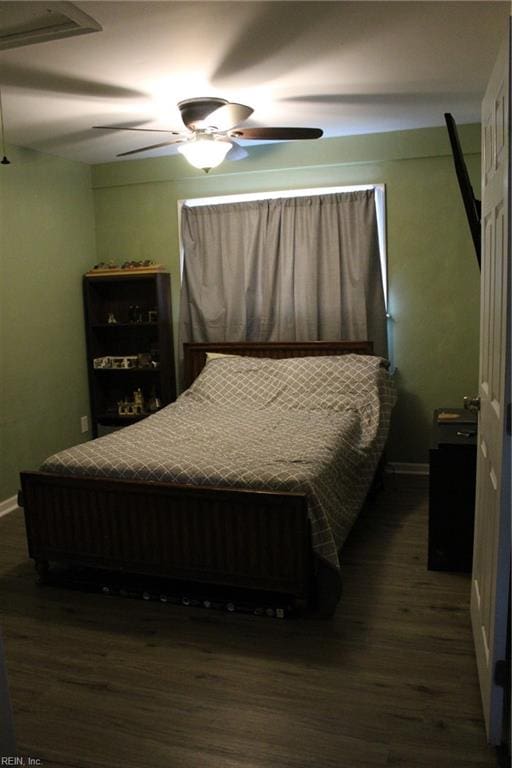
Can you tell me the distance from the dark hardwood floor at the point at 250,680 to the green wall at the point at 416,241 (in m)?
1.72

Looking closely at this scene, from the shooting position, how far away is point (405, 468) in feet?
15.1

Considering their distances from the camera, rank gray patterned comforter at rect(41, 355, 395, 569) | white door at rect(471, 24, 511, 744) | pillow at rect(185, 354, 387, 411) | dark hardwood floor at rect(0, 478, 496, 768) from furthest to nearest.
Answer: pillow at rect(185, 354, 387, 411), gray patterned comforter at rect(41, 355, 395, 569), dark hardwood floor at rect(0, 478, 496, 768), white door at rect(471, 24, 511, 744)

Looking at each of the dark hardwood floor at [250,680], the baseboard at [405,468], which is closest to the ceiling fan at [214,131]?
the dark hardwood floor at [250,680]

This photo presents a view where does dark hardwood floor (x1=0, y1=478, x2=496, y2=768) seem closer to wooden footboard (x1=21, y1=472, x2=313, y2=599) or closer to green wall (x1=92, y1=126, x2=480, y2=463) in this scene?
wooden footboard (x1=21, y1=472, x2=313, y2=599)

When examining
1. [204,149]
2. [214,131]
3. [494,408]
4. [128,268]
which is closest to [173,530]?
[494,408]

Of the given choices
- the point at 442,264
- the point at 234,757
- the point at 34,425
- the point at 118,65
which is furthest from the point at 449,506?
the point at 34,425

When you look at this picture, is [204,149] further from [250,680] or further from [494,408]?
[250,680]

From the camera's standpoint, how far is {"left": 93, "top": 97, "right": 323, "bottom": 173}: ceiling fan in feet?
10.2

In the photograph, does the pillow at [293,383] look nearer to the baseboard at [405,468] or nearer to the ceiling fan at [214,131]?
the baseboard at [405,468]

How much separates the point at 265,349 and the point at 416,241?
1.33 meters

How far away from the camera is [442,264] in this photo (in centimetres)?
433

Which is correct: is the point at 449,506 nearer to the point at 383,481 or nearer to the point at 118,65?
the point at 383,481

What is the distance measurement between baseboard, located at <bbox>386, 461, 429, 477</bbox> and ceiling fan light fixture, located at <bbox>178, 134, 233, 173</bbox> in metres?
2.53

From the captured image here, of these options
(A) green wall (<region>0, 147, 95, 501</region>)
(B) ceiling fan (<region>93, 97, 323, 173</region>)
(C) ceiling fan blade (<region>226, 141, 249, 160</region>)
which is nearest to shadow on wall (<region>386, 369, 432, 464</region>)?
(C) ceiling fan blade (<region>226, 141, 249, 160</region>)
